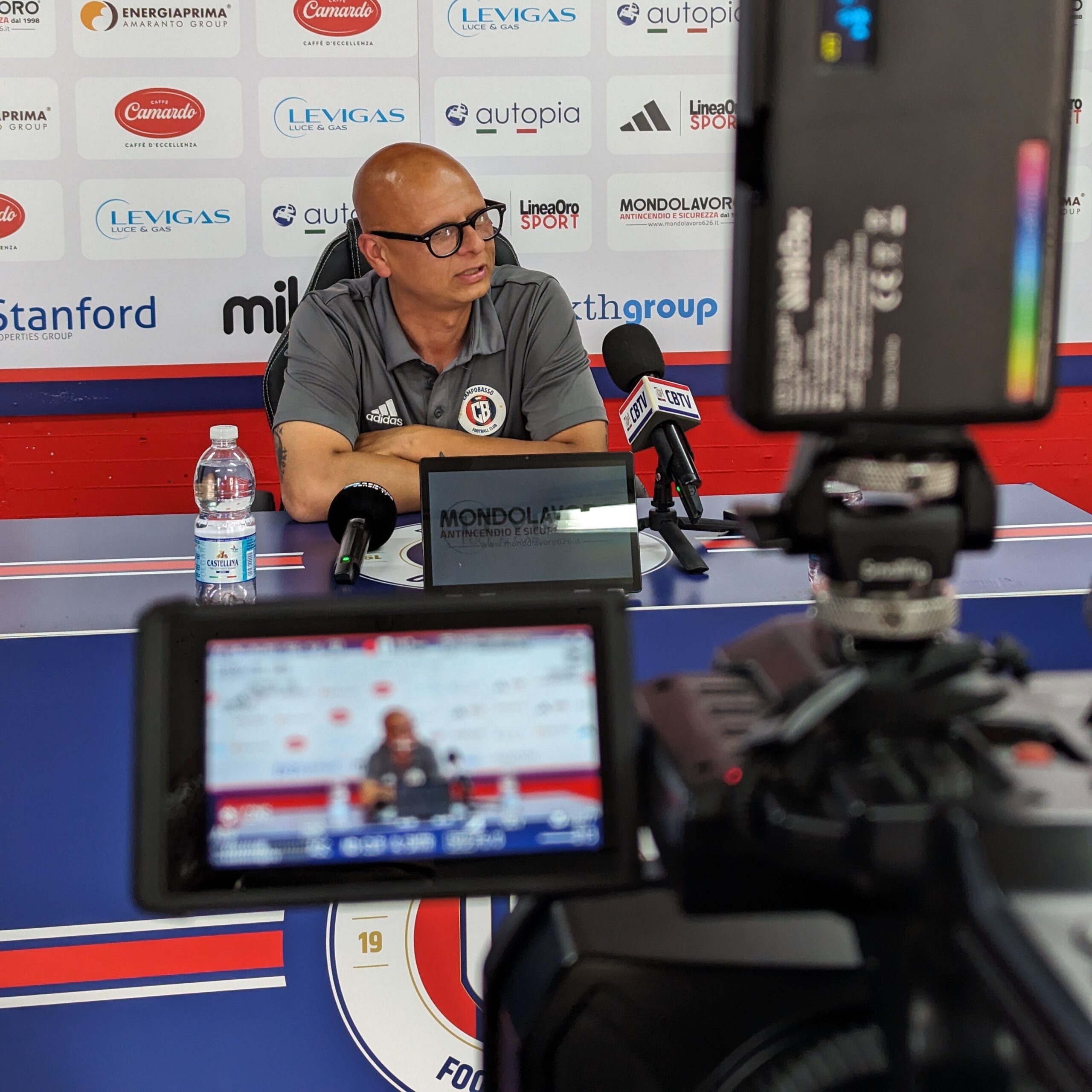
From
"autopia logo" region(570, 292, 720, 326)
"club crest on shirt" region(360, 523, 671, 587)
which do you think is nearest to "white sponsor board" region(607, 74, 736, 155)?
"autopia logo" region(570, 292, 720, 326)

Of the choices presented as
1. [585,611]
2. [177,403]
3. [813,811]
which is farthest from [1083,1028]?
[177,403]

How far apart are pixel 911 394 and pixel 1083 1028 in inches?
7.3

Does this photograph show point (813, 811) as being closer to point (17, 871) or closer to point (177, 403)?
point (17, 871)

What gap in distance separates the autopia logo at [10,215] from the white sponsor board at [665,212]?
158 cm

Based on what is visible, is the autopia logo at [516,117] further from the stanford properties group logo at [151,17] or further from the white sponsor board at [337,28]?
the stanford properties group logo at [151,17]

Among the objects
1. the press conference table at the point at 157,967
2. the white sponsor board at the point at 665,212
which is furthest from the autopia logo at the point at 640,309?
the press conference table at the point at 157,967

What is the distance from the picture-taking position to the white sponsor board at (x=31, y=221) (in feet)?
10.3

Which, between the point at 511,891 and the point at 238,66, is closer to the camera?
the point at 511,891

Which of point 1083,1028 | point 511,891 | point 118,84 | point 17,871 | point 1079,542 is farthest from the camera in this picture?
point 118,84

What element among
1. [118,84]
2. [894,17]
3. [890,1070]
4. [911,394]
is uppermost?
[118,84]

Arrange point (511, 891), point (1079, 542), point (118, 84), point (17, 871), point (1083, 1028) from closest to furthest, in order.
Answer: point (1083, 1028), point (511, 891), point (17, 871), point (1079, 542), point (118, 84)

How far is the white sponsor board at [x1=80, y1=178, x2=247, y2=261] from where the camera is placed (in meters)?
3.16

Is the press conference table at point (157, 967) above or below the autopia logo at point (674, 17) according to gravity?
below

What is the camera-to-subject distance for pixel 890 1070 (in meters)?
0.40
